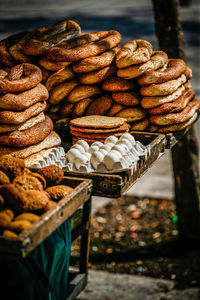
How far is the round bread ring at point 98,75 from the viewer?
10.9ft

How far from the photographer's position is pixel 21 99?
267 cm

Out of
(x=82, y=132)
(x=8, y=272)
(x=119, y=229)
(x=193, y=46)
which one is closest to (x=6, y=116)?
(x=82, y=132)

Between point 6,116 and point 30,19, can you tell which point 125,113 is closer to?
point 6,116

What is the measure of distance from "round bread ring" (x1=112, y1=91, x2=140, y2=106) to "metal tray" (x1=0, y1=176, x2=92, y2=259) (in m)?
1.19

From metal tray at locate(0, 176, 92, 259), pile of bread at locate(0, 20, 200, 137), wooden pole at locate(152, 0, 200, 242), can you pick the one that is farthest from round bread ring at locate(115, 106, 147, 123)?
wooden pole at locate(152, 0, 200, 242)

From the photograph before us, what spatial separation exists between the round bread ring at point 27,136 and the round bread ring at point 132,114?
0.65 m

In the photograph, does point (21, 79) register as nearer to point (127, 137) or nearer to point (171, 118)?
point (127, 137)

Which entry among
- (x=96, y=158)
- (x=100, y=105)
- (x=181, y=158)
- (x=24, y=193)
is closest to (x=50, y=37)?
(x=100, y=105)

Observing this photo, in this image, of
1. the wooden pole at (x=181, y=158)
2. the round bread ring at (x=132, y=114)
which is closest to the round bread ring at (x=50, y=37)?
the round bread ring at (x=132, y=114)

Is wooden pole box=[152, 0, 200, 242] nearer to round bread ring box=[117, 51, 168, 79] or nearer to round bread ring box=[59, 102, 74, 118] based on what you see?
round bread ring box=[117, 51, 168, 79]

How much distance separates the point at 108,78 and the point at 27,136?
0.95 meters

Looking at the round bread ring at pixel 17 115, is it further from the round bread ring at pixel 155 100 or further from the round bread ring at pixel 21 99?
the round bread ring at pixel 155 100

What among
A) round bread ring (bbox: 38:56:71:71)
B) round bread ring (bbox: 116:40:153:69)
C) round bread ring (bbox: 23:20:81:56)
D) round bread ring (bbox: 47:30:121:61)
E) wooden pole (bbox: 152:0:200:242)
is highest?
round bread ring (bbox: 23:20:81:56)

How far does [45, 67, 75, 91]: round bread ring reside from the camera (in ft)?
11.1
